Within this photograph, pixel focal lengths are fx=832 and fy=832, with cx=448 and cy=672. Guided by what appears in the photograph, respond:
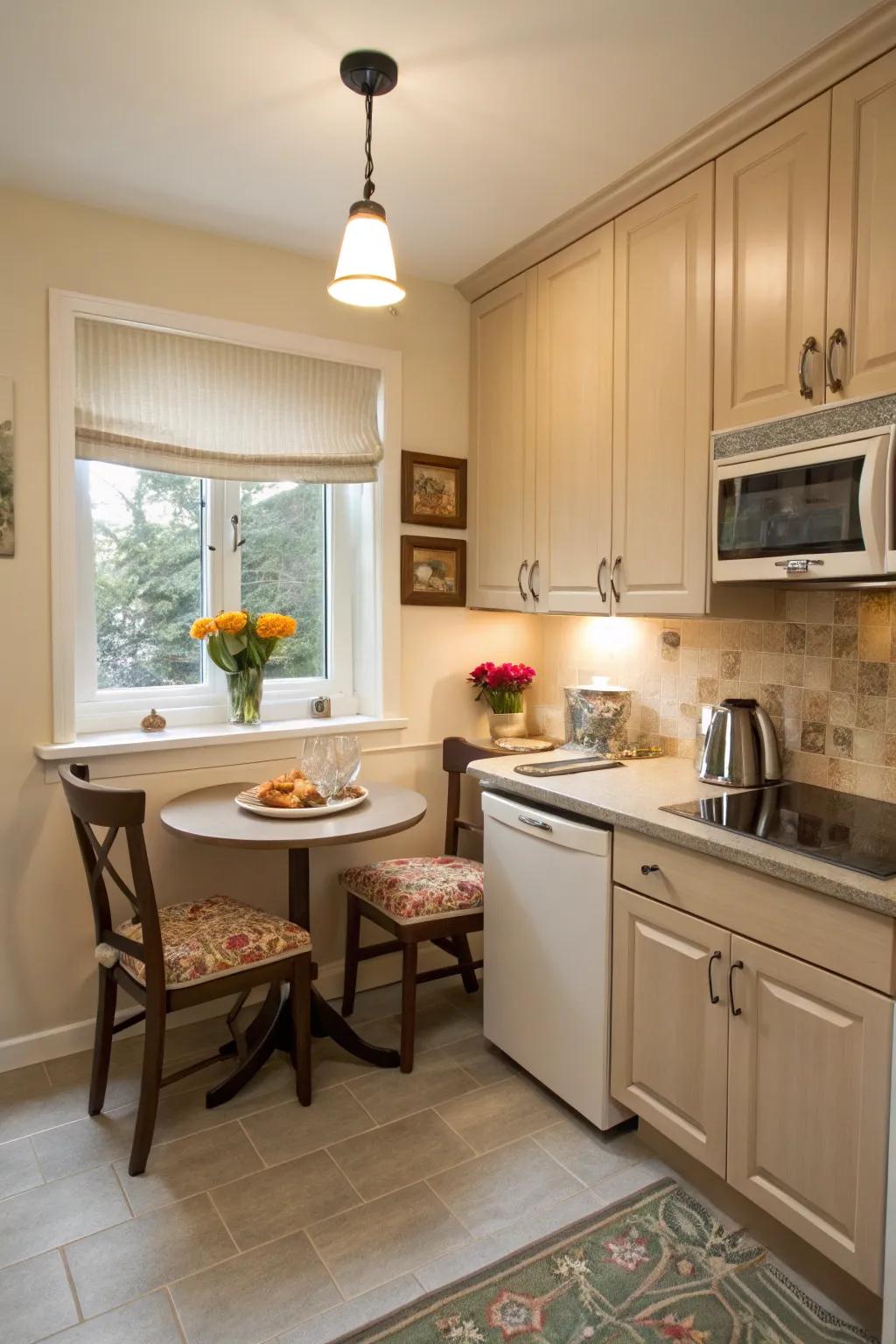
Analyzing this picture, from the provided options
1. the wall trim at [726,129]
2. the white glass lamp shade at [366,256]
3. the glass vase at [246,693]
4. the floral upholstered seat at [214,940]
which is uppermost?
the wall trim at [726,129]

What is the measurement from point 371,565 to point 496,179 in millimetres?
1282

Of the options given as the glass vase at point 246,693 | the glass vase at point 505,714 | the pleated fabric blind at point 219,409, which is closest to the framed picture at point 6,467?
the pleated fabric blind at point 219,409

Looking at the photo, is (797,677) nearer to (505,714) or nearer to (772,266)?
(772,266)

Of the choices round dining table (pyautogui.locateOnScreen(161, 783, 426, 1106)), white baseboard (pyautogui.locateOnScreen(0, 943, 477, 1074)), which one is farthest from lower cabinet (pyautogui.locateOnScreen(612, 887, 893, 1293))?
white baseboard (pyautogui.locateOnScreen(0, 943, 477, 1074))

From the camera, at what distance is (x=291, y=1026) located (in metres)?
2.49

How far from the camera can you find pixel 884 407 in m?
1.69

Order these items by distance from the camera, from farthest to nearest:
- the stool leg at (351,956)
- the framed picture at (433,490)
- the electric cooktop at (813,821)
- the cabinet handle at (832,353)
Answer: the framed picture at (433,490) → the stool leg at (351,956) → the cabinet handle at (832,353) → the electric cooktop at (813,821)

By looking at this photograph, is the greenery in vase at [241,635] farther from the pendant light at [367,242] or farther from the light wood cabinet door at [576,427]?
the pendant light at [367,242]

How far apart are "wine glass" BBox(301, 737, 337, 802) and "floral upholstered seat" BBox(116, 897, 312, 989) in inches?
15.3

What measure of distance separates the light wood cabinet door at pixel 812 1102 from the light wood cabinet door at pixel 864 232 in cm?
121

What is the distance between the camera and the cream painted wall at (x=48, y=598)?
2381mm

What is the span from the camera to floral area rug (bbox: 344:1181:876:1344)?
1538mm

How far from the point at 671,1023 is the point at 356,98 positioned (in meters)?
2.24

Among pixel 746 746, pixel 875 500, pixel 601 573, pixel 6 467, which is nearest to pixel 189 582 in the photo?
pixel 6 467
